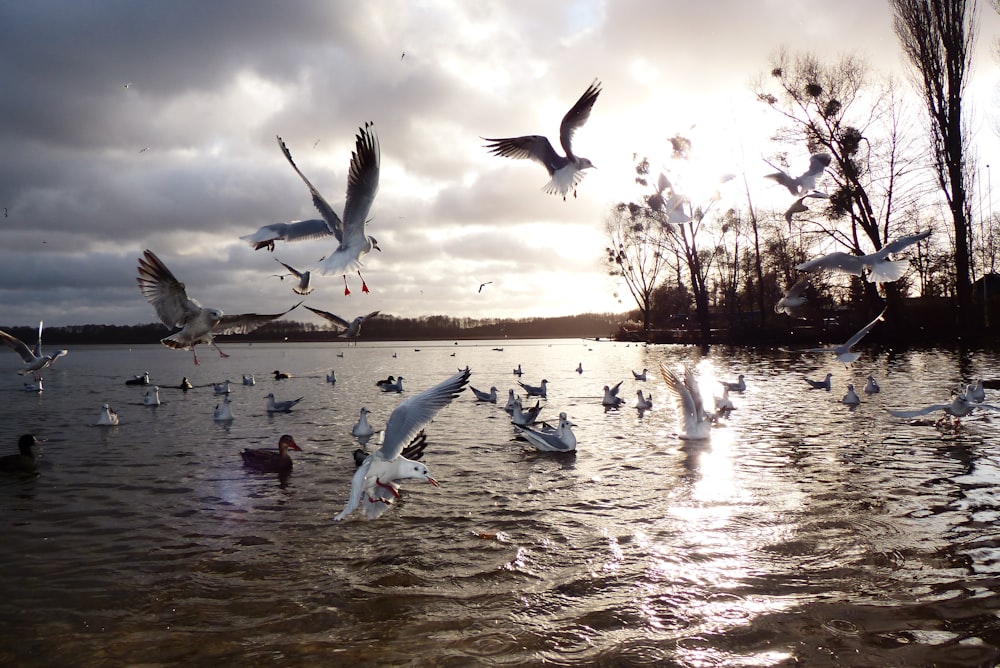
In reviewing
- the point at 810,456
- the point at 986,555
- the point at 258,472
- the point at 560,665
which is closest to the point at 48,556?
the point at 258,472

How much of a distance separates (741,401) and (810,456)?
23.0 ft

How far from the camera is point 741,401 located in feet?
51.8

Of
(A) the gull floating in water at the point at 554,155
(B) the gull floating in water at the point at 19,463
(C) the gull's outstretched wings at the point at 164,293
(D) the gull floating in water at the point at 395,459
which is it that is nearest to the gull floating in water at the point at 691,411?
(A) the gull floating in water at the point at 554,155

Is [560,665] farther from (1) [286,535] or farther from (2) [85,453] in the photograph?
(2) [85,453]

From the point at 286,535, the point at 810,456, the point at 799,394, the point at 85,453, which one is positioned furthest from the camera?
the point at 799,394

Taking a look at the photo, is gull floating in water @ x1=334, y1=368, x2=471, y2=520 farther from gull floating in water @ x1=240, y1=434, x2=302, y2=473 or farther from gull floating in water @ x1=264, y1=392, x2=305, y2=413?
gull floating in water @ x1=264, y1=392, x2=305, y2=413

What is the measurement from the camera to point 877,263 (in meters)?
9.38

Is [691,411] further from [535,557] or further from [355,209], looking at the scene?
[355,209]

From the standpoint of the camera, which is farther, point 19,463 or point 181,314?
point 19,463

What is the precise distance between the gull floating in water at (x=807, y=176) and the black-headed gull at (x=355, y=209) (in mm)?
7876

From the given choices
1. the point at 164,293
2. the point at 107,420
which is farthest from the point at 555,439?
the point at 107,420

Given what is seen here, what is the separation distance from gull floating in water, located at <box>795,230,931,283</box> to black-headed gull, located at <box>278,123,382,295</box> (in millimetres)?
6014

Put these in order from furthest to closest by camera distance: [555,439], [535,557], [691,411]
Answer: [691,411] < [555,439] < [535,557]

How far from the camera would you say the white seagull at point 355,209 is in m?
6.51
